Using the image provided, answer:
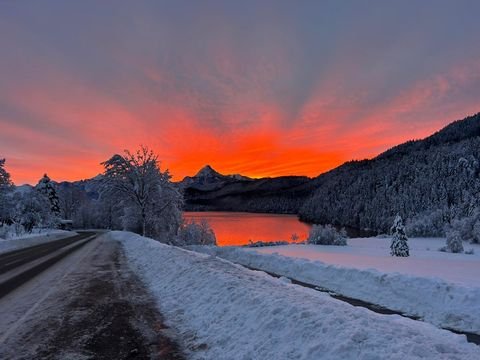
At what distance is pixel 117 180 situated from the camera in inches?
1614

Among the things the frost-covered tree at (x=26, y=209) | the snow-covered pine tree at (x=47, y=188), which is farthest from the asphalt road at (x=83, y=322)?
the snow-covered pine tree at (x=47, y=188)

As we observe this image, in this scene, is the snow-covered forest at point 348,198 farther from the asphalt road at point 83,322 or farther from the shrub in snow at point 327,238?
the asphalt road at point 83,322

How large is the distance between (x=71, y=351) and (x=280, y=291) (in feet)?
15.1

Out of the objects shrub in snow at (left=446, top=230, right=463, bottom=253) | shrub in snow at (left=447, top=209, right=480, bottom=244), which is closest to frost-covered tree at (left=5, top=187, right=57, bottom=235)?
shrub in snow at (left=446, top=230, right=463, bottom=253)

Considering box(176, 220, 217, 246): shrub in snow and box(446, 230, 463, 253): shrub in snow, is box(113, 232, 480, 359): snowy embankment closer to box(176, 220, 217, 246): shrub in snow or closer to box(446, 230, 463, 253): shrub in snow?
box(446, 230, 463, 253): shrub in snow

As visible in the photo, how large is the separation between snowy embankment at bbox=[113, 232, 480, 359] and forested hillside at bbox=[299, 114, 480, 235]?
59.5m

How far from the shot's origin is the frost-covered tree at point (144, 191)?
4106 centimetres

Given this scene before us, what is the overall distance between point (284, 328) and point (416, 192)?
385 ft

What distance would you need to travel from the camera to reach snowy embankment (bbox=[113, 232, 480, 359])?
514cm

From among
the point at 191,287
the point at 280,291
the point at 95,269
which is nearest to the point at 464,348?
the point at 280,291

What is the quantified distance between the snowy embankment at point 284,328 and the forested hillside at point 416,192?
59.5 meters

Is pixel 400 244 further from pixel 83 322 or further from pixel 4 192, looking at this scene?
pixel 4 192

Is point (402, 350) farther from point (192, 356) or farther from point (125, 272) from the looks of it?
point (125, 272)

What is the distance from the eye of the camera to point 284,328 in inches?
247
